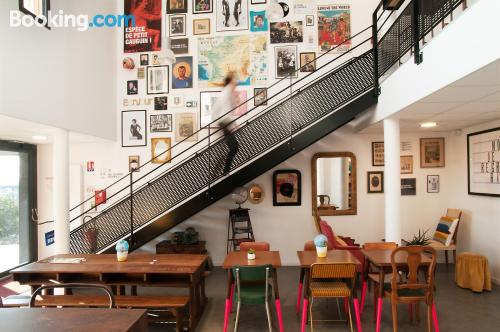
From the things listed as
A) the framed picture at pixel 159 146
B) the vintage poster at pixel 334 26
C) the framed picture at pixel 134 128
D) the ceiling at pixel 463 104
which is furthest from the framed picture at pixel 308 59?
the framed picture at pixel 134 128

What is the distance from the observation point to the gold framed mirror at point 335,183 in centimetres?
720

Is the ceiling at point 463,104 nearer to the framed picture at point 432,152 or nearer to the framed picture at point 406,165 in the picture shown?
the framed picture at point 432,152

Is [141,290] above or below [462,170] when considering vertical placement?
below

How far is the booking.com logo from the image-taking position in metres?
4.57

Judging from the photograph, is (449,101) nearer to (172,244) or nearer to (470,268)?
(470,268)

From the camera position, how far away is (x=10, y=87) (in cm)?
434

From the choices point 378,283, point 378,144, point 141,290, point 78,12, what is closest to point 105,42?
point 78,12

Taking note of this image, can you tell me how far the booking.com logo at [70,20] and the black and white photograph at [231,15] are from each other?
2.32 m

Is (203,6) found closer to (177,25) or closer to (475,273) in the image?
(177,25)

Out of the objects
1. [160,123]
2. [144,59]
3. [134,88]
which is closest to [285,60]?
[160,123]

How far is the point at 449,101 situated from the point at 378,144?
333 cm

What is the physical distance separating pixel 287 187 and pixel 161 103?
389 cm

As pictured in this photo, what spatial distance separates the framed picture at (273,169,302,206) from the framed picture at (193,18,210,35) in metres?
4.06

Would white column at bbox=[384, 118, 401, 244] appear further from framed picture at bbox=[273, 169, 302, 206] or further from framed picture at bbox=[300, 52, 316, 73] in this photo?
framed picture at bbox=[300, 52, 316, 73]
